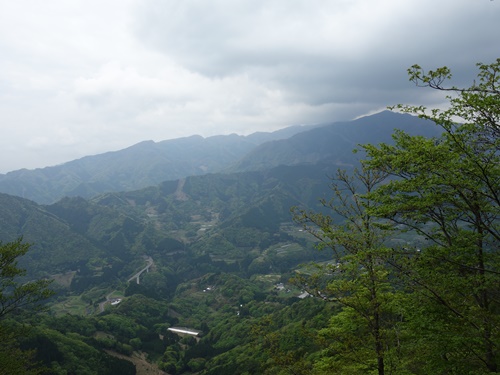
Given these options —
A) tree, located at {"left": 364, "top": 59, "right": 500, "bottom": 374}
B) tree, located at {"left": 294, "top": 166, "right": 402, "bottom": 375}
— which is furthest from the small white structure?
tree, located at {"left": 364, "top": 59, "right": 500, "bottom": 374}

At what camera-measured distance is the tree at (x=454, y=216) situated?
1435 centimetres

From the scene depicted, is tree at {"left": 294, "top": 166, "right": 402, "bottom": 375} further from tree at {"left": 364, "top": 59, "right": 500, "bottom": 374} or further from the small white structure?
the small white structure

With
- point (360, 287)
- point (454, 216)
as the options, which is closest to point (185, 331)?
point (360, 287)

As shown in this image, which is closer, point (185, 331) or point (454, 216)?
point (454, 216)

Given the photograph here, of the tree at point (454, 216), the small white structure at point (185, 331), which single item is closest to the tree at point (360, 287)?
the tree at point (454, 216)

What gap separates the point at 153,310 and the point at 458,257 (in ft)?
570

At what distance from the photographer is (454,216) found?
16.7m

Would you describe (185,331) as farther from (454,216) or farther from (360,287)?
(454,216)

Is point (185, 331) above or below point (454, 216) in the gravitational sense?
below

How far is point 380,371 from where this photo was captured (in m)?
15.8

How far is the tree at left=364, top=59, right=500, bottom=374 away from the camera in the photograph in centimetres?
1435

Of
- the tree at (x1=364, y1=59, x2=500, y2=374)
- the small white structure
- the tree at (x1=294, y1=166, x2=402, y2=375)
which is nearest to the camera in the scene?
the tree at (x1=364, y1=59, x2=500, y2=374)

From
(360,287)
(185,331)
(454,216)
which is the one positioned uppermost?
(454,216)

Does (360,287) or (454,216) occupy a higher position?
(454,216)
